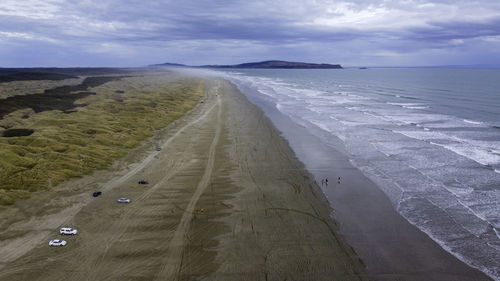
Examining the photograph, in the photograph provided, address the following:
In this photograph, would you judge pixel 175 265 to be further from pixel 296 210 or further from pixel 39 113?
pixel 39 113

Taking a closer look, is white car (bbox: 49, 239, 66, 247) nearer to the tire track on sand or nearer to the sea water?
the tire track on sand

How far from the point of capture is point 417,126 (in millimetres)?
45719

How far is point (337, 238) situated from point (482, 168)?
59.0 feet

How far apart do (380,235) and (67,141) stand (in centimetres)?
2800

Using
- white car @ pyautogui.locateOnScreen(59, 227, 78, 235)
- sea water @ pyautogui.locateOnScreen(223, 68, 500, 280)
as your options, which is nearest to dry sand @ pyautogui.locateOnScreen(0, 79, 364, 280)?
white car @ pyautogui.locateOnScreen(59, 227, 78, 235)

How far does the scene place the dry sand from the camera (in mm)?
14898

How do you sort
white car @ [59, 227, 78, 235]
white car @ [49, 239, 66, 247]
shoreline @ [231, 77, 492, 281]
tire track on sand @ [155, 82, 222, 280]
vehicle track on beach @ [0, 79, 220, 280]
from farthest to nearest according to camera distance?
1. white car @ [59, 227, 78, 235]
2. white car @ [49, 239, 66, 247]
3. vehicle track on beach @ [0, 79, 220, 280]
4. shoreline @ [231, 77, 492, 281]
5. tire track on sand @ [155, 82, 222, 280]

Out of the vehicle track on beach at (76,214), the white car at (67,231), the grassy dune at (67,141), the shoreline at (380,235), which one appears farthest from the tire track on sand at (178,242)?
the grassy dune at (67,141)

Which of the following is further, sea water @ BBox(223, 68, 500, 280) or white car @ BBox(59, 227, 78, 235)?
sea water @ BBox(223, 68, 500, 280)

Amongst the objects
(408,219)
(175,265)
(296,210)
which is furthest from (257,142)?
(175,265)

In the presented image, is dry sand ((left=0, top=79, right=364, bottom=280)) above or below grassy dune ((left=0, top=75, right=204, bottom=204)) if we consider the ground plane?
below

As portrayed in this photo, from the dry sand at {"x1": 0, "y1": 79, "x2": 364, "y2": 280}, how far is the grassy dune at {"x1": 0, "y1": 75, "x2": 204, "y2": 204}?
71.4 inches

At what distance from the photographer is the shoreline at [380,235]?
14859 millimetres

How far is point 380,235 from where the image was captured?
17906 millimetres
